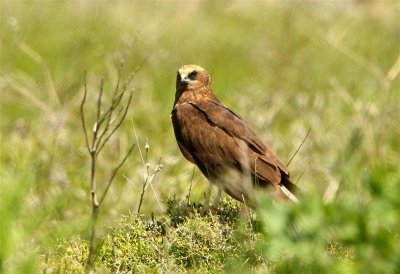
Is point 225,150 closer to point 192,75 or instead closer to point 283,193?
point 283,193

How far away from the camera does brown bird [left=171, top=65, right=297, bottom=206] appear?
17.1 feet

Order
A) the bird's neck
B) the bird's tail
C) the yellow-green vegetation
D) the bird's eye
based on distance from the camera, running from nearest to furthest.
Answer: the yellow-green vegetation
the bird's tail
the bird's neck
the bird's eye

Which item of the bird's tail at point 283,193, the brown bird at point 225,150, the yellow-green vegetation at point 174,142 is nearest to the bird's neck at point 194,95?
the brown bird at point 225,150

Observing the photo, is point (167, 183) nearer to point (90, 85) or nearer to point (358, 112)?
point (358, 112)

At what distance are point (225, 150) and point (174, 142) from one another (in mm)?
2467

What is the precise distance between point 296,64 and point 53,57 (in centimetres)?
249

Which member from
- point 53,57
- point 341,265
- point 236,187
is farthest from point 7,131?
point 341,265

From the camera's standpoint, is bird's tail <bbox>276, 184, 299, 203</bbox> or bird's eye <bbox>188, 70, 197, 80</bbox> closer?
bird's tail <bbox>276, 184, 299, 203</bbox>

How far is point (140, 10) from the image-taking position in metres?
15.0

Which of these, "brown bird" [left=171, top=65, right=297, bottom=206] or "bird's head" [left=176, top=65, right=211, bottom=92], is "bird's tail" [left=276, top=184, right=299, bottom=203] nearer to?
"brown bird" [left=171, top=65, right=297, bottom=206]

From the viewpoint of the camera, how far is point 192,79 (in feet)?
20.2

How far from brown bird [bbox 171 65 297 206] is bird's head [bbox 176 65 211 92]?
0.08 metres

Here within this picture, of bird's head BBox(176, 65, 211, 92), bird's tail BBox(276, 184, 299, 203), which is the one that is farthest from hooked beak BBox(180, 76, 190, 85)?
bird's tail BBox(276, 184, 299, 203)

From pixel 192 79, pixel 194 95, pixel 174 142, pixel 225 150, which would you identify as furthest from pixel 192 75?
pixel 174 142
